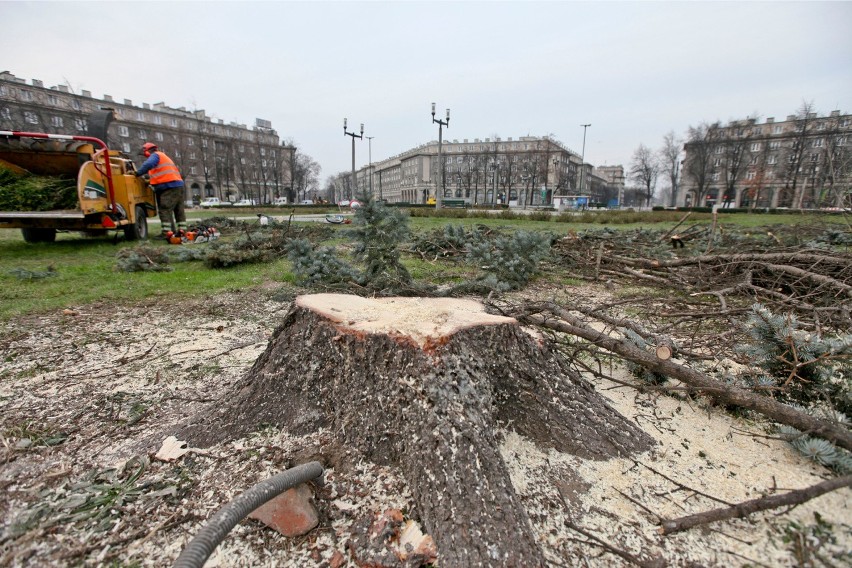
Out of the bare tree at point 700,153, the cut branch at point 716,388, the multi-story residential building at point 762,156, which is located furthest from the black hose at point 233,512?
the bare tree at point 700,153

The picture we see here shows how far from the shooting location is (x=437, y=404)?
1771mm

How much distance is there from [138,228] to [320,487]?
10.0 meters

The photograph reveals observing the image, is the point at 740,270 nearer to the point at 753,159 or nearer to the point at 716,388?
the point at 716,388

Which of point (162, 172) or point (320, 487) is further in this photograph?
point (162, 172)

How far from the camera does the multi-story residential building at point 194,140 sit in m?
41.8

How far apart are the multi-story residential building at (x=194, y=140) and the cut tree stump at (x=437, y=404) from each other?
34.7m

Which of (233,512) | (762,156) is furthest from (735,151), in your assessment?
(233,512)

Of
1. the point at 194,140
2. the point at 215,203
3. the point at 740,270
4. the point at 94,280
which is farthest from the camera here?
the point at 194,140

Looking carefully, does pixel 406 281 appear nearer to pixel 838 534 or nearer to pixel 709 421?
pixel 709 421

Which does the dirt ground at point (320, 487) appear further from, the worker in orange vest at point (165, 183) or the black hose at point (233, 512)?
the worker in orange vest at point (165, 183)

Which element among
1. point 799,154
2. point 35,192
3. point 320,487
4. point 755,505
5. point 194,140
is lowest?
point 320,487

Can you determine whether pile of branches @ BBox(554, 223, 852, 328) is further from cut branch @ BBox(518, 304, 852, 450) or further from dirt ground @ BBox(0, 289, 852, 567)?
dirt ground @ BBox(0, 289, 852, 567)

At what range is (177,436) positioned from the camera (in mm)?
2191

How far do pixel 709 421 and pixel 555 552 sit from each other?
1581 millimetres
